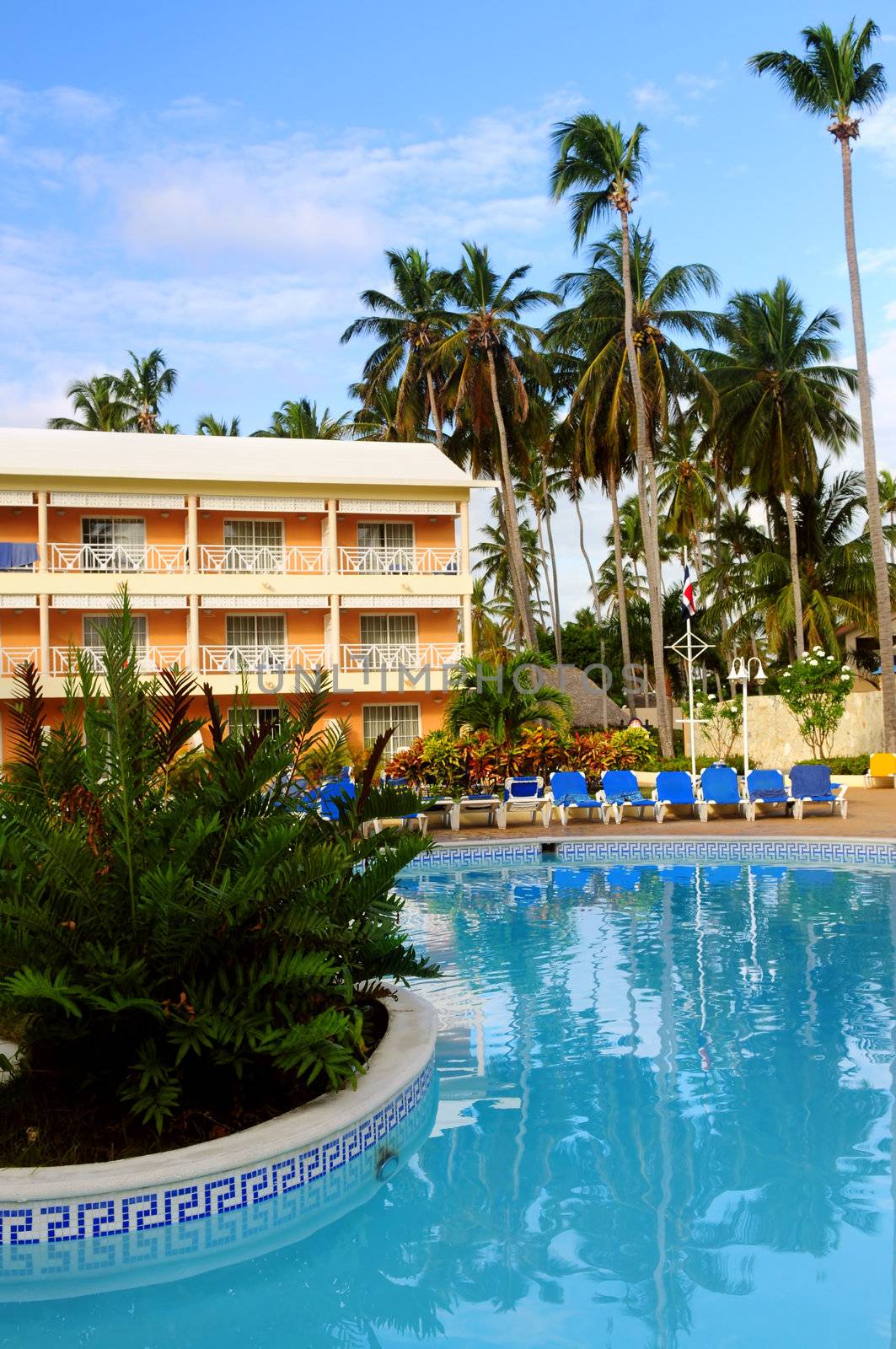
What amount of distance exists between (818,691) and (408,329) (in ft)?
57.2

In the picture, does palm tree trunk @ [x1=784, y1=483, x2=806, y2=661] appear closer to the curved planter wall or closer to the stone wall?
the stone wall

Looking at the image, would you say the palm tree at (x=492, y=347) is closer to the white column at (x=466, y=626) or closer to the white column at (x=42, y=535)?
the white column at (x=466, y=626)

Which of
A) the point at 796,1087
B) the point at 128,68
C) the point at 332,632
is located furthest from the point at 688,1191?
the point at 332,632

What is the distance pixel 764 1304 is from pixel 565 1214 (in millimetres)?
941

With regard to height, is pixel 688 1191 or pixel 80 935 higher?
pixel 80 935

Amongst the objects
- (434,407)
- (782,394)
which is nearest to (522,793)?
(782,394)

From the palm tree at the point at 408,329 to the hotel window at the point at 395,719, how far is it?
10.7 metres

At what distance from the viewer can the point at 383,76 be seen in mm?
14336

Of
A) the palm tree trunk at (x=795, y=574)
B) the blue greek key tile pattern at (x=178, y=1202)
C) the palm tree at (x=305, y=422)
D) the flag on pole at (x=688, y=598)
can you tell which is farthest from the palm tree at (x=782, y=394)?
the blue greek key tile pattern at (x=178, y=1202)

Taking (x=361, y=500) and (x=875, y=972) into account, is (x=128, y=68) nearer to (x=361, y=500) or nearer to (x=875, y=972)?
(x=361, y=500)

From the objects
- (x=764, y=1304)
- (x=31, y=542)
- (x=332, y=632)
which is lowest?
(x=764, y=1304)

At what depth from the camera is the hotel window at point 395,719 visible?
2695 cm

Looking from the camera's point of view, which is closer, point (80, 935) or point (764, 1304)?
point (764, 1304)

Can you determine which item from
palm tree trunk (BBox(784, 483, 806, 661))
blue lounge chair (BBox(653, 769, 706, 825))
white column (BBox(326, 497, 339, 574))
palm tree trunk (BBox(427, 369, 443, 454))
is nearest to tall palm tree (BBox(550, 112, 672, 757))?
palm tree trunk (BBox(784, 483, 806, 661))
